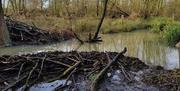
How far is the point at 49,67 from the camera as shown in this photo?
9.68 m

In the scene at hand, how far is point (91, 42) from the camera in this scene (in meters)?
18.7

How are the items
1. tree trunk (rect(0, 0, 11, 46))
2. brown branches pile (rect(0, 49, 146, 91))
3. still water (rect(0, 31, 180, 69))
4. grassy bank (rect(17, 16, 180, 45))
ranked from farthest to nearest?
grassy bank (rect(17, 16, 180, 45)), tree trunk (rect(0, 0, 11, 46)), still water (rect(0, 31, 180, 69)), brown branches pile (rect(0, 49, 146, 91))

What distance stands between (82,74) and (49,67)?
0.88m

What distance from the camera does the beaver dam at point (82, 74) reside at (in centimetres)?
859

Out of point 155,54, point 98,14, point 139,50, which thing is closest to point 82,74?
point 155,54

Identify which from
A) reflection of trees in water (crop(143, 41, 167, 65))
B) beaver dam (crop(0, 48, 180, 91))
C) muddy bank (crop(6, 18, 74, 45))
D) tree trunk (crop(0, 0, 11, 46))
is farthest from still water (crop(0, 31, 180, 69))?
beaver dam (crop(0, 48, 180, 91))

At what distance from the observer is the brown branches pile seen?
29.6 feet

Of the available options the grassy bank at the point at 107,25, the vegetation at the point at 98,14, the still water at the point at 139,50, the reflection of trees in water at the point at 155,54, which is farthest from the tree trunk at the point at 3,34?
the vegetation at the point at 98,14

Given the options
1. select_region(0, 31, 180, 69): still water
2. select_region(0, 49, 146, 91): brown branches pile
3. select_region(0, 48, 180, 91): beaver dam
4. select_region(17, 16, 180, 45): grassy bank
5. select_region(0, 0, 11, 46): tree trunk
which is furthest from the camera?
select_region(17, 16, 180, 45): grassy bank

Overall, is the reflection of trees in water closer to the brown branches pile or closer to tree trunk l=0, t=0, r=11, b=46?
the brown branches pile

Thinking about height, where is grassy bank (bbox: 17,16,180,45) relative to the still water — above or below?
above

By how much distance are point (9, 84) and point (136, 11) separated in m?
27.6

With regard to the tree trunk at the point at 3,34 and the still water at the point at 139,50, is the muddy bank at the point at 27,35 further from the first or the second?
the still water at the point at 139,50

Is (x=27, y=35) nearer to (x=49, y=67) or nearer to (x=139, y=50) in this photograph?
(x=139, y=50)
